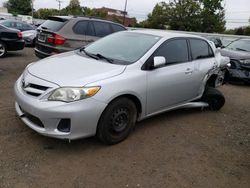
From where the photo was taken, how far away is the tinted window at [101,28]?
8.84 m

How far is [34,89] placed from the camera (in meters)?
3.78

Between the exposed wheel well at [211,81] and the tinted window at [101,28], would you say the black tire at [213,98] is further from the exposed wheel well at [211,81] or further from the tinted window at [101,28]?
the tinted window at [101,28]

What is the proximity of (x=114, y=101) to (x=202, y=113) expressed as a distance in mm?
A: 2721

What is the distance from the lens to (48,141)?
4059 mm

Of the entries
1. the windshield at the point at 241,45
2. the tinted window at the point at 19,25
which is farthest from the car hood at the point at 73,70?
the tinted window at the point at 19,25

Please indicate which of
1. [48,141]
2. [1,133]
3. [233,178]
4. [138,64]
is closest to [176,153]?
[233,178]

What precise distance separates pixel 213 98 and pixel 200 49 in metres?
1.07

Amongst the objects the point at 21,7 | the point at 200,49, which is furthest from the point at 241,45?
the point at 21,7

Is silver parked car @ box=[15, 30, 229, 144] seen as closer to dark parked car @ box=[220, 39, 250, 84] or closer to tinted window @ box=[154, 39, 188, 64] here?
tinted window @ box=[154, 39, 188, 64]

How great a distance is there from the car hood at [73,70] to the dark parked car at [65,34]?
3.32m

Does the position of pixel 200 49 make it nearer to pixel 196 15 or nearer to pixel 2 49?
pixel 2 49

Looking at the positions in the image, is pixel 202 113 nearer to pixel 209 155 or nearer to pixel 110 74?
pixel 209 155

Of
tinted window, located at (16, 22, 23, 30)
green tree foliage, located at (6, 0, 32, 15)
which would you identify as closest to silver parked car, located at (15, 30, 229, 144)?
tinted window, located at (16, 22, 23, 30)

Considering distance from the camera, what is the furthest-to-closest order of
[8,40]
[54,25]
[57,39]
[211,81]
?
[8,40]
[54,25]
[57,39]
[211,81]
